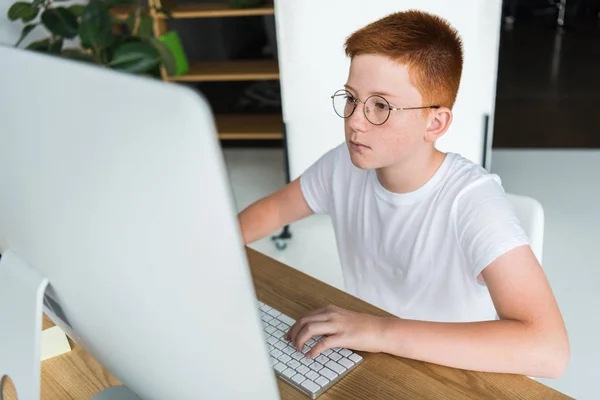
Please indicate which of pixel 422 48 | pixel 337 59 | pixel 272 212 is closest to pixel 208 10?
pixel 337 59

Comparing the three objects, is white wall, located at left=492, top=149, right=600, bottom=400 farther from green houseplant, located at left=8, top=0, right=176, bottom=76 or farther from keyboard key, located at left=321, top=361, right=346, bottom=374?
green houseplant, located at left=8, top=0, right=176, bottom=76

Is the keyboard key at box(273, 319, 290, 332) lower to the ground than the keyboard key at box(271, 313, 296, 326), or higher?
higher

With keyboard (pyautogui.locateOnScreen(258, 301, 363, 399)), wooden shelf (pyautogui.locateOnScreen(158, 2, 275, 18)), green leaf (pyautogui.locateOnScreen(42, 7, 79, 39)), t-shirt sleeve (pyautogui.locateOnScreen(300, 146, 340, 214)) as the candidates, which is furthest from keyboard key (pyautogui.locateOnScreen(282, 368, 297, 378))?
wooden shelf (pyautogui.locateOnScreen(158, 2, 275, 18))

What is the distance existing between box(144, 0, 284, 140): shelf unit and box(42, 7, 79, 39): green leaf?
1.46 m

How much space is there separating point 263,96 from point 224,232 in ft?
12.3

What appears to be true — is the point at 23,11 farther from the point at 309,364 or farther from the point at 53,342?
the point at 309,364

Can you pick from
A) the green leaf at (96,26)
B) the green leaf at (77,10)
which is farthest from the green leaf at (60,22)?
the green leaf at (96,26)

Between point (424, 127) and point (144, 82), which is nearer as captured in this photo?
point (144, 82)

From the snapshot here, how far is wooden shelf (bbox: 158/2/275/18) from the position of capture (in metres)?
3.47

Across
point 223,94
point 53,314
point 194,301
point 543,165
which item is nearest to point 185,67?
point 223,94

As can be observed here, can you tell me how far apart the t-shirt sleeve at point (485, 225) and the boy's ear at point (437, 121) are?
0.40 feet

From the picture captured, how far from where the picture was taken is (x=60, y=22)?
6.95 feet

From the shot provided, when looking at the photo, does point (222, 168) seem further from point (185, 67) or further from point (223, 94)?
point (223, 94)

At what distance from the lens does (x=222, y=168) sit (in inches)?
18.5
